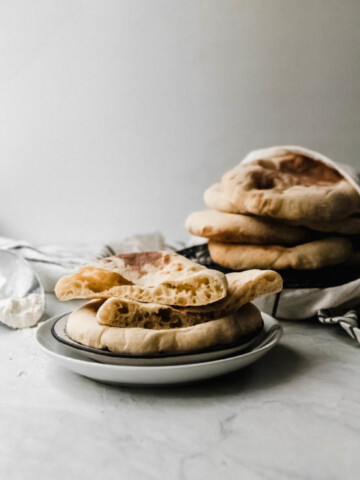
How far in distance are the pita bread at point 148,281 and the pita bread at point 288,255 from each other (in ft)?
0.84

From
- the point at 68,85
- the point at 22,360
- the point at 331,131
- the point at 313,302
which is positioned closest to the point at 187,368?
the point at 22,360

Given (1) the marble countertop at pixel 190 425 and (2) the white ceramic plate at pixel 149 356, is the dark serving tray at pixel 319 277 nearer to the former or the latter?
(1) the marble countertop at pixel 190 425

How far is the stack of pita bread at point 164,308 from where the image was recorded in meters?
0.72

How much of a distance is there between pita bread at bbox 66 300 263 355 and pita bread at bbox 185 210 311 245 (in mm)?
354

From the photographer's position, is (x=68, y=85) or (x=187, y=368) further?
(x=68, y=85)

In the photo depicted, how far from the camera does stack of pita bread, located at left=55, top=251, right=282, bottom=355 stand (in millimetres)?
724

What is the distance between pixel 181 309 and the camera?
77cm

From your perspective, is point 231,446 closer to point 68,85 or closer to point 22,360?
point 22,360

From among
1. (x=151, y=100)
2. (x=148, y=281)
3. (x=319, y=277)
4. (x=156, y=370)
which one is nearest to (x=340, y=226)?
(x=319, y=277)

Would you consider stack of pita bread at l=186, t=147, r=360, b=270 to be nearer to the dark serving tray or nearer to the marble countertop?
the dark serving tray

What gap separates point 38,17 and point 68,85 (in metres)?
0.27

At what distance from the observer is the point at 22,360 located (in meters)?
0.92

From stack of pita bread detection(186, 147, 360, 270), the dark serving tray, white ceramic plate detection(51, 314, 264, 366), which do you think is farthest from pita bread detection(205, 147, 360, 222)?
white ceramic plate detection(51, 314, 264, 366)

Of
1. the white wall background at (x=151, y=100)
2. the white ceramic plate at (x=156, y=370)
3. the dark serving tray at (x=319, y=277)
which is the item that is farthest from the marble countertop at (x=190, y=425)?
the white wall background at (x=151, y=100)
